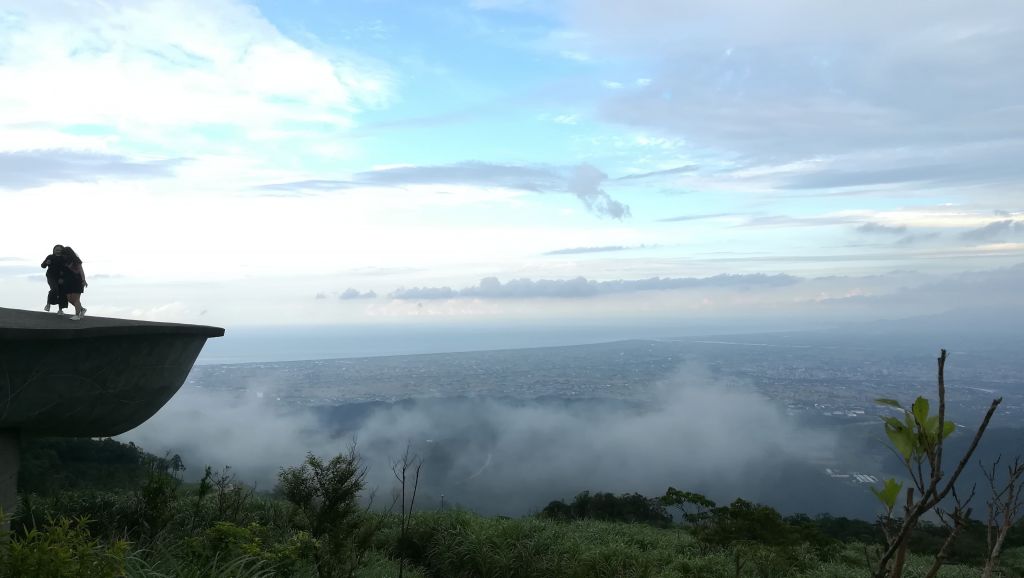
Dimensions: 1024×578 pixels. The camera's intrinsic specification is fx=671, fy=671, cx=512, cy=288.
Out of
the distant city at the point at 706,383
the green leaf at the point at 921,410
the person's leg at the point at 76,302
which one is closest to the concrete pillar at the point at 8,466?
the person's leg at the point at 76,302

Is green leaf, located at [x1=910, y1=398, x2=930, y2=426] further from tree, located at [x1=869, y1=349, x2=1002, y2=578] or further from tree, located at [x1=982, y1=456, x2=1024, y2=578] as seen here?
tree, located at [x1=982, y1=456, x2=1024, y2=578]

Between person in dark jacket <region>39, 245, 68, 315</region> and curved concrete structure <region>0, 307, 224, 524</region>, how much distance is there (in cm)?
18

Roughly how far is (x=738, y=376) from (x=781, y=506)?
345 ft

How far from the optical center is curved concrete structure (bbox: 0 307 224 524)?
547 cm

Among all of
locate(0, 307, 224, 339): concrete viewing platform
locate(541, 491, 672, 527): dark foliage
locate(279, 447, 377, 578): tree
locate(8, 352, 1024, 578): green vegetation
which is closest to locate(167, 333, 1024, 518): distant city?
locate(541, 491, 672, 527): dark foliage

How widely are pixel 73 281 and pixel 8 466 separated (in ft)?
5.76

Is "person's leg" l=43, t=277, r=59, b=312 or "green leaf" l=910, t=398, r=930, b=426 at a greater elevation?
"person's leg" l=43, t=277, r=59, b=312

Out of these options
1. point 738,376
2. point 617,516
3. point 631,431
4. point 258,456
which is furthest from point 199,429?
point 738,376

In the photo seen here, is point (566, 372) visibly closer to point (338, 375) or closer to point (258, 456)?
point (338, 375)

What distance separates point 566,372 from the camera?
539 feet

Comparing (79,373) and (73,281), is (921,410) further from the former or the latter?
(73,281)

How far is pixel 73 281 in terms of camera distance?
652 cm

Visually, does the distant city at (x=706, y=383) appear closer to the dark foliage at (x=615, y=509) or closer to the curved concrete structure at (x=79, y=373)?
the dark foliage at (x=615, y=509)

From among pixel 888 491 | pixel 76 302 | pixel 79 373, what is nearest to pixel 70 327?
pixel 79 373
